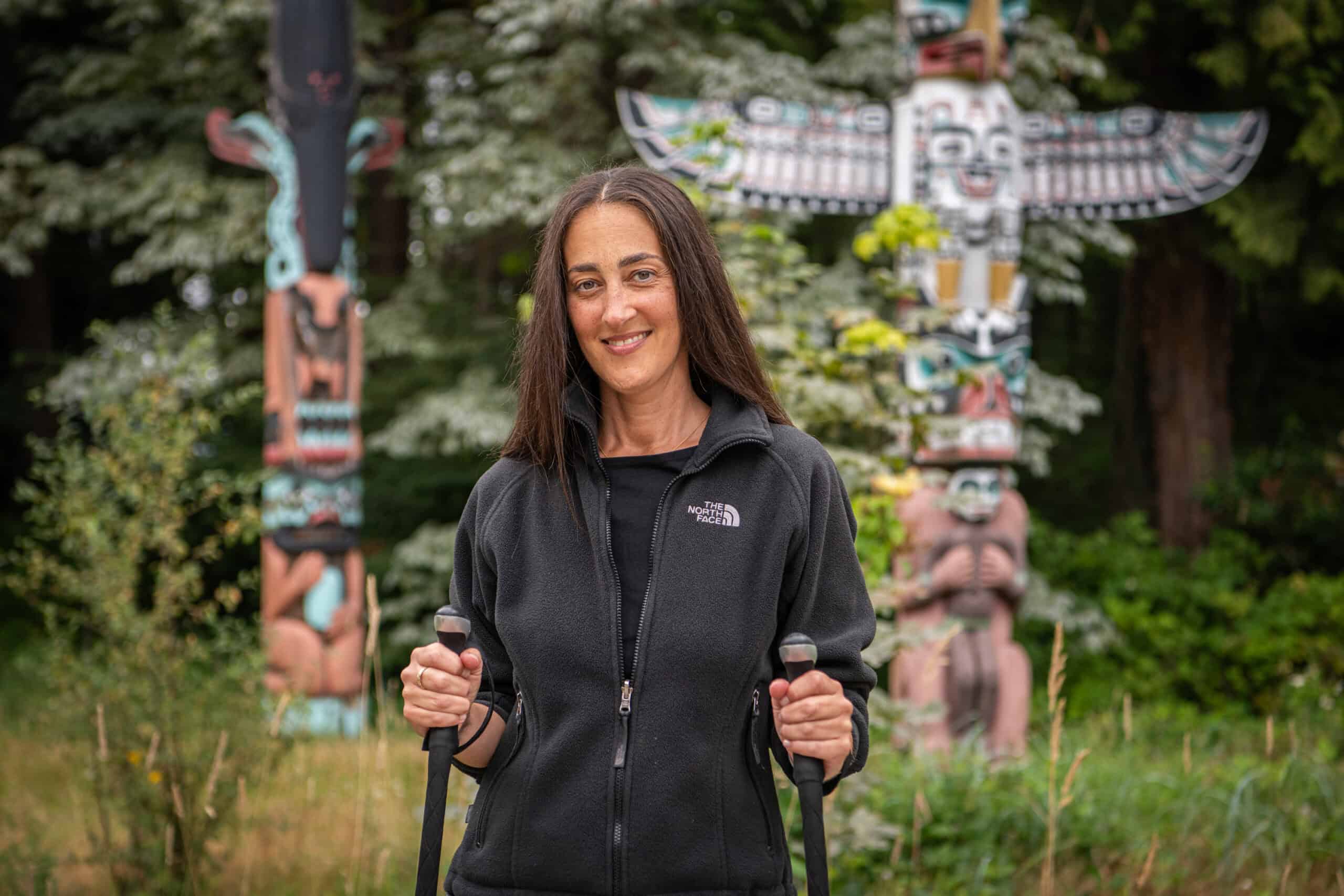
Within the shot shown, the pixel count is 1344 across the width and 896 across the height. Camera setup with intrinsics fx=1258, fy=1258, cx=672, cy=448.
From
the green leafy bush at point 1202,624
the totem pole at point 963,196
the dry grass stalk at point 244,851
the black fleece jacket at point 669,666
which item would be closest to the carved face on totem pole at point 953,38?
the totem pole at point 963,196

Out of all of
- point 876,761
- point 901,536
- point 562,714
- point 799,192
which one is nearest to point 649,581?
point 562,714

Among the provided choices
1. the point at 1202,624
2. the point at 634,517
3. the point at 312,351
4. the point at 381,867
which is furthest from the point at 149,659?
the point at 1202,624

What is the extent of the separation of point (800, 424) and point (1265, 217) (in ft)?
18.5

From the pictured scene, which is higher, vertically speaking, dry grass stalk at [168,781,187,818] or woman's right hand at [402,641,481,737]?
woman's right hand at [402,641,481,737]

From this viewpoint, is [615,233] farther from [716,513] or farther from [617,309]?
[716,513]

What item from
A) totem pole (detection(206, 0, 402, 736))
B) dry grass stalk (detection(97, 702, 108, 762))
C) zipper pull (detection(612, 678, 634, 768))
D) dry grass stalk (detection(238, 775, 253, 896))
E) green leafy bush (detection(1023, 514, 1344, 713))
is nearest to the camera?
zipper pull (detection(612, 678, 634, 768))

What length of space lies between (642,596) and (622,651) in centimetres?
9

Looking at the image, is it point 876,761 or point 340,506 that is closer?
point 876,761

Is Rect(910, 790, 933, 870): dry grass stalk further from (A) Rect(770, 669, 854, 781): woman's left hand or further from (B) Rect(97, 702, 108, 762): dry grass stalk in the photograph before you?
(B) Rect(97, 702, 108, 762): dry grass stalk

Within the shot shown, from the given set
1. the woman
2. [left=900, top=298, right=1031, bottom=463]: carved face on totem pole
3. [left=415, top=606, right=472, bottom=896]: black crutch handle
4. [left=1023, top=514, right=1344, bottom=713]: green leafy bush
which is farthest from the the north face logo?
[left=1023, top=514, right=1344, bottom=713]: green leafy bush

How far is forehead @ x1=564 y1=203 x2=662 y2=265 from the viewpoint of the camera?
1952mm

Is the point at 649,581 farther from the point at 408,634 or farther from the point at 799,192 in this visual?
the point at 408,634

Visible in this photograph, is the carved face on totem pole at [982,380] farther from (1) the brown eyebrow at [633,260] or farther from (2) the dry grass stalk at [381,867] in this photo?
(1) the brown eyebrow at [633,260]

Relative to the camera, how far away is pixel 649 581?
189 centimetres
